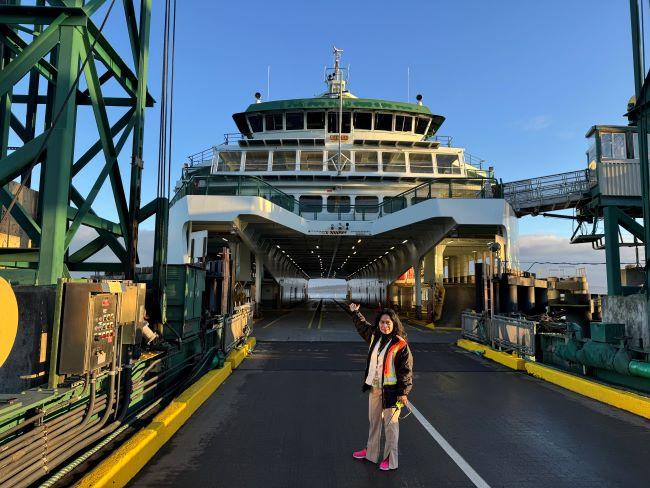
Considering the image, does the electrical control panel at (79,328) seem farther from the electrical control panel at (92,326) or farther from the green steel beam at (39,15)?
the green steel beam at (39,15)

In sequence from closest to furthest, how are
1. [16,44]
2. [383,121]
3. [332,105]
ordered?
[16,44]
[332,105]
[383,121]

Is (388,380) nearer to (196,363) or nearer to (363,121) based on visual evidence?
(196,363)

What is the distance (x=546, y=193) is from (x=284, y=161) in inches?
585

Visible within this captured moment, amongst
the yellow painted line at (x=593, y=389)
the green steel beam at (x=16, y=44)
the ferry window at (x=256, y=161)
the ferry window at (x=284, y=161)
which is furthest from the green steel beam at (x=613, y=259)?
the ferry window at (x=256, y=161)

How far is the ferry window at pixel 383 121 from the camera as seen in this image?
104 ft

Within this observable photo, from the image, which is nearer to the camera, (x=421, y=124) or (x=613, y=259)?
(x=613, y=259)

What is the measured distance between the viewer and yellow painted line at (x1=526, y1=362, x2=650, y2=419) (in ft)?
21.0

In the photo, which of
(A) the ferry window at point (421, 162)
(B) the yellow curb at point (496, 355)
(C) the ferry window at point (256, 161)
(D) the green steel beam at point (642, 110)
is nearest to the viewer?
(D) the green steel beam at point (642, 110)

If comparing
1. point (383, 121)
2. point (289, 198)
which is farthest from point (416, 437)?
point (383, 121)

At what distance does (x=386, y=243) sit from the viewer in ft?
94.7

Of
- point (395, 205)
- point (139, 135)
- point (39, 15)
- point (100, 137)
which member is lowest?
point (100, 137)

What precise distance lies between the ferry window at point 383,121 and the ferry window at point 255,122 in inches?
329

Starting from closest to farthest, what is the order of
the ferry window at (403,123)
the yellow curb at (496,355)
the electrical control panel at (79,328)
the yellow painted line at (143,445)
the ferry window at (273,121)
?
the yellow painted line at (143,445) < the electrical control panel at (79,328) < the yellow curb at (496,355) < the ferry window at (273,121) < the ferry window at (403,123)

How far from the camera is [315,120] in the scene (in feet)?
104
